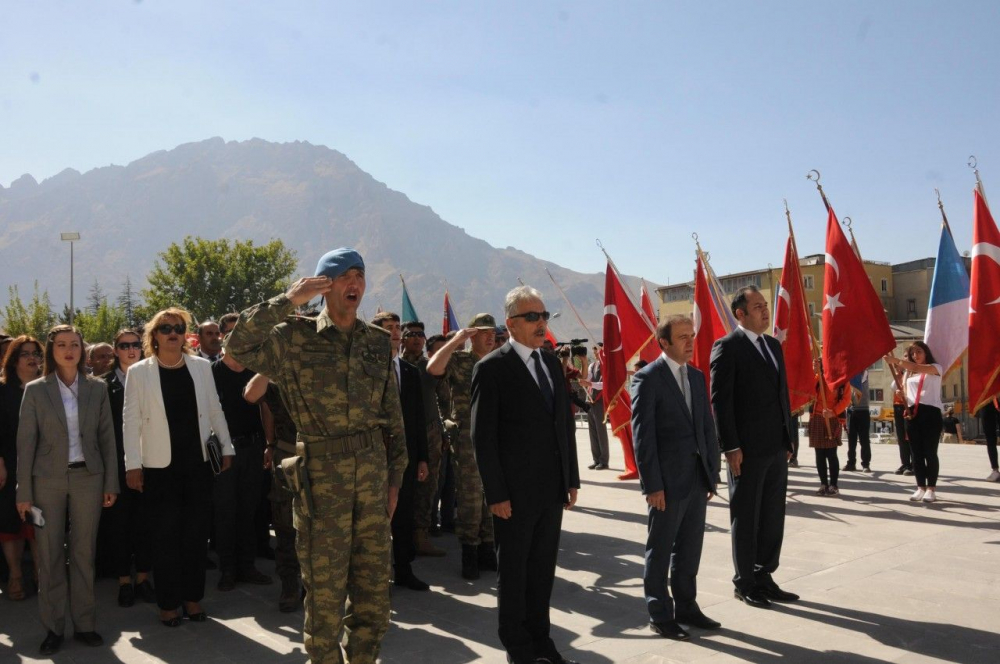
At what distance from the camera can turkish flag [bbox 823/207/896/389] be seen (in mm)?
9586

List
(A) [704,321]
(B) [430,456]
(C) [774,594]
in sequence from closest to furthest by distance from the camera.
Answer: (C) [774,594]
(B) [430,456]
(A) [704,321]

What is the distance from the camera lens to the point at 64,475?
5430mm

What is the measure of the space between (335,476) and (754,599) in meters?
3.44

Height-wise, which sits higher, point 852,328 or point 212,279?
point 212,279

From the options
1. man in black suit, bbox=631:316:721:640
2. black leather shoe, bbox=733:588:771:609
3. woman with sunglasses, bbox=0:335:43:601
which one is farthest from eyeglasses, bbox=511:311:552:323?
woman with sunglasses, bbox=0:335:43:601

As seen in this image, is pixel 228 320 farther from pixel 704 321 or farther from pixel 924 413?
pixel 924 413

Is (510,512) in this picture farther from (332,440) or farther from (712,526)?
(712,526)

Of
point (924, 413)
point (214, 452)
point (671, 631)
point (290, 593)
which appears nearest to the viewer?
point (671, 631)

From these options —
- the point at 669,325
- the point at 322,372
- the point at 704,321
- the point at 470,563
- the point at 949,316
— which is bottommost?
the point at 470,563

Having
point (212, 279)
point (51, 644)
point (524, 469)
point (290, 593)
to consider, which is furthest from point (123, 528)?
point (212, 279)

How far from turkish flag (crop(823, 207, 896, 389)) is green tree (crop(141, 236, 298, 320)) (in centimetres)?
4749

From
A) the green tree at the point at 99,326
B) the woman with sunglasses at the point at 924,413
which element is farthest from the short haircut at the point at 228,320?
the green tree at the point at 99,326

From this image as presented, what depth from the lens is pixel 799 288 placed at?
10.5 m

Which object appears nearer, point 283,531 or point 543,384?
point 543,384
